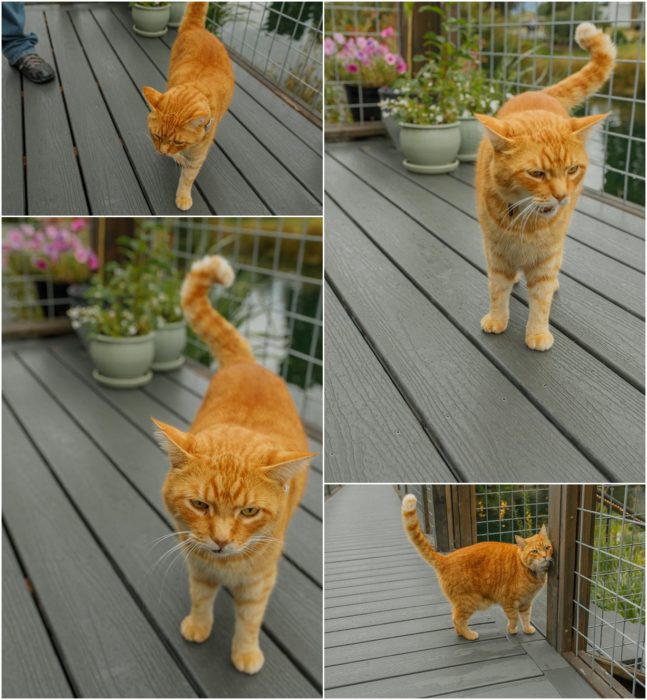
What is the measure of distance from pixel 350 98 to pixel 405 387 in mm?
2426

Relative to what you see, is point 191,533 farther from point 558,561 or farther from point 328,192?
point 328,192

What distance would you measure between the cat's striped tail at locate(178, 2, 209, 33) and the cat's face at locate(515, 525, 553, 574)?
102 centimetres

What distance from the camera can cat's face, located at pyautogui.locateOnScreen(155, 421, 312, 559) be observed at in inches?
48.9

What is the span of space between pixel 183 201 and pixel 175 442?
0.43 metres

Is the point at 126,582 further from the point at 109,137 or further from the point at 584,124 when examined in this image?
the point at 584,124

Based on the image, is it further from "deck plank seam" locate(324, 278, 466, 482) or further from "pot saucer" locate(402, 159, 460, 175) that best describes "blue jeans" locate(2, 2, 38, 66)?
"pot saucer" locate(402, 159, 460, 175)

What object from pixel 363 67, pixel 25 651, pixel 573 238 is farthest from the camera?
pixel 363 67

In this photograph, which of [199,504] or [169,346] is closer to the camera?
[199,504]

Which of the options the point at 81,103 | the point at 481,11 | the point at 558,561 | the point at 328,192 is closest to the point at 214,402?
the point at 81,103

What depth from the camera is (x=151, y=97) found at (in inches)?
50.0

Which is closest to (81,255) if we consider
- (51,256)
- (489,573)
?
(51,256)

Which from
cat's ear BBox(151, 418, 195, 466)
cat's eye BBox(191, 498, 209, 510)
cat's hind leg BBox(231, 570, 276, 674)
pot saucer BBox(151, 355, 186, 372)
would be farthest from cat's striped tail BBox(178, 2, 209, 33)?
pot saucer BBox(151, 355, 186, 372)

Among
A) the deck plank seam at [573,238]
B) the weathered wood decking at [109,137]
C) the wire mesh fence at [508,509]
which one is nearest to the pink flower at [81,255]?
the deck plank seam at [573,238]

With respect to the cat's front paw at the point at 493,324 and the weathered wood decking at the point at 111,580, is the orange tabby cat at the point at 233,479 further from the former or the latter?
the cat's front paw at the point at 493,324
